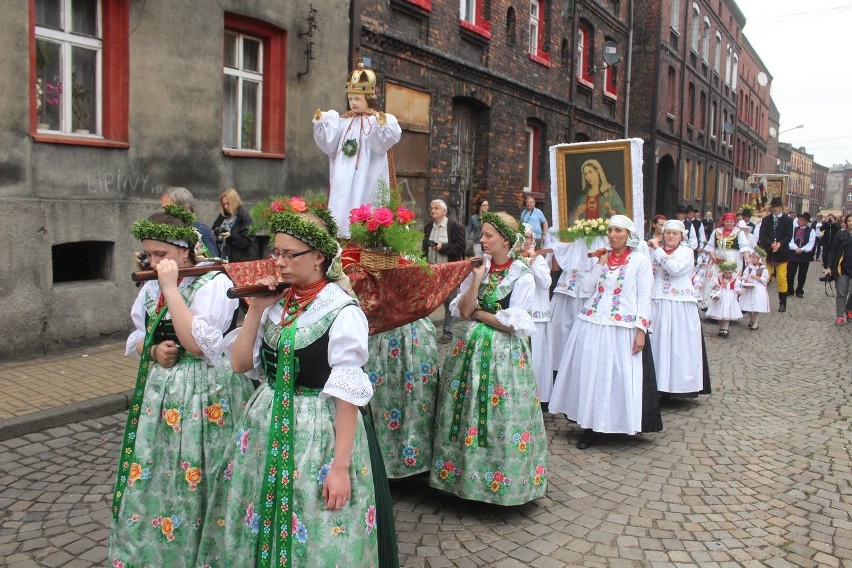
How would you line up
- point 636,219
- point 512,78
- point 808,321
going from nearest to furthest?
point 636,219 → point 808,321 → point 512,78

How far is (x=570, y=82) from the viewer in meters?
19.8

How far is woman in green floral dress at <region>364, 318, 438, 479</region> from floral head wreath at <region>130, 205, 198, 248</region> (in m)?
1.77

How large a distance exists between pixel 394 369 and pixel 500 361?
721mm

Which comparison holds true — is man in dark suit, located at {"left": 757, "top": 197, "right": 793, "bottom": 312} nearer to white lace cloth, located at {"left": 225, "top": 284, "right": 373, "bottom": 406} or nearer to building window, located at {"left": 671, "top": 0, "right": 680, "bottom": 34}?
white lace cloth, located at {"left": 225, "top": 284, "right": 373, "bottom": 406}

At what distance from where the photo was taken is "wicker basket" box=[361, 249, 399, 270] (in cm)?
384

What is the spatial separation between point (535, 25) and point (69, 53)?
12.8 m

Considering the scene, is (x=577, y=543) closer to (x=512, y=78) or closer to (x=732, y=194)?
(x=512, y=78)

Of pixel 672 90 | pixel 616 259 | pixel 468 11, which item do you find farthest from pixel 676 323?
pixel 672 90

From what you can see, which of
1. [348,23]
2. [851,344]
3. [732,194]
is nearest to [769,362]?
[851,344]

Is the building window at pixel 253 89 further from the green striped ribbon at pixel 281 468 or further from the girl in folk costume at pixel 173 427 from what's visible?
the green striped ribbon at pixel 281 468

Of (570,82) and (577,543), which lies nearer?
(577,543)

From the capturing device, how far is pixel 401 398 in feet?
15.8

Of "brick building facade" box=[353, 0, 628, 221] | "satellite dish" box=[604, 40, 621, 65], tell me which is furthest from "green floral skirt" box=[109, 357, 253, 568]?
"satellite dish" box=[604, 40, 621, 65]

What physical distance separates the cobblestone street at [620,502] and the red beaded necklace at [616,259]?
1522 mm
